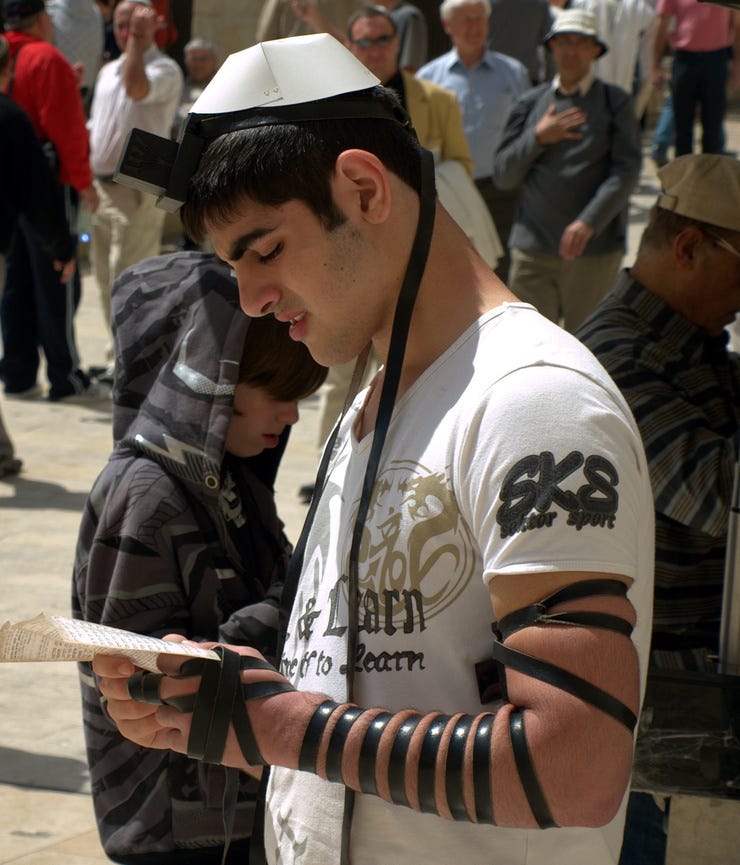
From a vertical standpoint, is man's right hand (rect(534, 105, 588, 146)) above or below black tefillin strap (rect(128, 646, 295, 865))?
below

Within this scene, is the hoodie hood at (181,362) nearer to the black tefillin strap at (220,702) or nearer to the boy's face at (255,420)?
the boy's face at (255,420)

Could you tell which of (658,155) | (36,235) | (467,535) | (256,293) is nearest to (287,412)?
(256,293)

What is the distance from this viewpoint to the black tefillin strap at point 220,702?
4.55 ft

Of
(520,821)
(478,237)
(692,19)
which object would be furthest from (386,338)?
(692,19)

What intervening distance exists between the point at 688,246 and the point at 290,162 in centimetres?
144

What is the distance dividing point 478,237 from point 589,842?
14.1ft

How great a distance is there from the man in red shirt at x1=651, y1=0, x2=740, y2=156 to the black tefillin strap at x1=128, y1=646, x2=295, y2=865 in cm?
953

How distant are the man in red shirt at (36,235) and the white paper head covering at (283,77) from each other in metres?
5.71

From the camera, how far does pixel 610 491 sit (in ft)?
4.07

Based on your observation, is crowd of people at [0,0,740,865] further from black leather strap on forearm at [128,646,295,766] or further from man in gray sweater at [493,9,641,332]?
man in gray sweater at [493,9,641,332]

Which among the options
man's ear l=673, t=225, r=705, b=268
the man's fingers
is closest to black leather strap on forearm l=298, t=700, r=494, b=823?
the man's fingers

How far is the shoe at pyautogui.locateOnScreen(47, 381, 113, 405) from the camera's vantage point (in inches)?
307

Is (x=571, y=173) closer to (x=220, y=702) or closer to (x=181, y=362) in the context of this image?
(x=181, y=362)

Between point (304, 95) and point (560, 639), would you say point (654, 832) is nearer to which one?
point (560, 639)
